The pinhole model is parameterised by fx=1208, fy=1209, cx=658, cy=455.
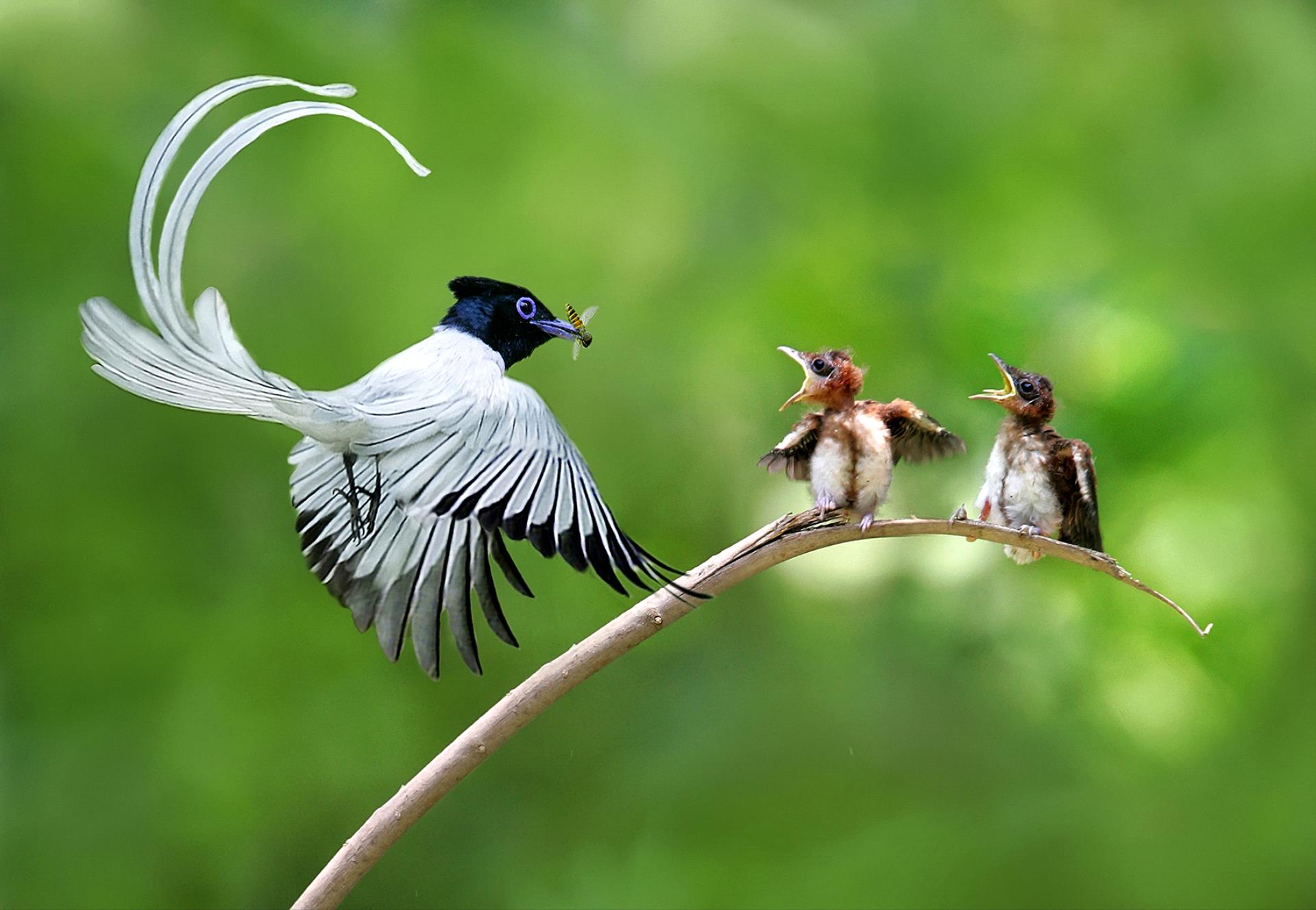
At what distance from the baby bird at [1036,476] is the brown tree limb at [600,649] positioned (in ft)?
0.27

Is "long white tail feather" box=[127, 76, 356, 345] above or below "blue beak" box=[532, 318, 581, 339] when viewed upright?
below

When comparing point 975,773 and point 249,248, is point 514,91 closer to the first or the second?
point 249,248

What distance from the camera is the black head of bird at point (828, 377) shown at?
138 cm

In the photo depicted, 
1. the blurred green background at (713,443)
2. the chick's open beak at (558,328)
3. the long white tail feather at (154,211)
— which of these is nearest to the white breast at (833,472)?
the chick's open beak at (558,328)

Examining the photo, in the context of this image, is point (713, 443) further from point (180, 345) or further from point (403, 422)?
point (180, 345)

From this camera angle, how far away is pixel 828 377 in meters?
1.38

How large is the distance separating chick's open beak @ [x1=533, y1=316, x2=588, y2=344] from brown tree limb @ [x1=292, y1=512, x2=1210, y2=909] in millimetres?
311

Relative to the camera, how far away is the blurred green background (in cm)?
226

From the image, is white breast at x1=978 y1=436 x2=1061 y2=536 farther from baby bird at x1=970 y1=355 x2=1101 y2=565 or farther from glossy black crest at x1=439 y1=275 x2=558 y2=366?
glossy black crest at x1=439 y1=275 x2=558 y2=366

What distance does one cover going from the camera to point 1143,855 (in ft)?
7.84

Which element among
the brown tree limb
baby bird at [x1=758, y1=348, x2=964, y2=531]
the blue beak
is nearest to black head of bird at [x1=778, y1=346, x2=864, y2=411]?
baby bird at [x1=758, y1=348, x2=964, y2=531]

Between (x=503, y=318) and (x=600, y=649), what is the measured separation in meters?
0.40

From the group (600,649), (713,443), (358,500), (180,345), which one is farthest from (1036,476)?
(713,443)

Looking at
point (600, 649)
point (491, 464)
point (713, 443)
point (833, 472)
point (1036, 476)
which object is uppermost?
point (713, 443)
